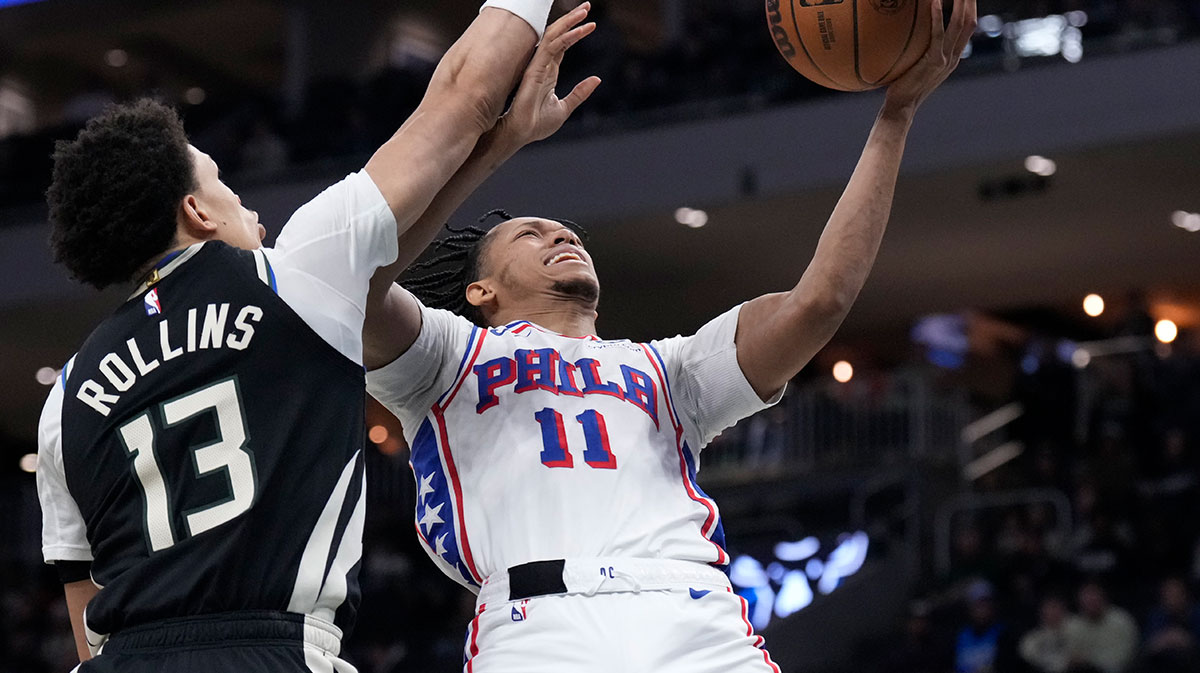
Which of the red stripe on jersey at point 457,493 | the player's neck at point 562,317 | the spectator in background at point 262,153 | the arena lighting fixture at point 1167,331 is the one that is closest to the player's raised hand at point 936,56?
the player's neck at point 562,317

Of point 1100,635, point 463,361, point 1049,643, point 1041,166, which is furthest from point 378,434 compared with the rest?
point 463,361

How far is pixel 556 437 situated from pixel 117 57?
19062mm

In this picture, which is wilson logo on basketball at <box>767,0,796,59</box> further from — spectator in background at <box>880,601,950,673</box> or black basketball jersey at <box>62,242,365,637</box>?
spectator in background at <box>880,601,950,673</box>

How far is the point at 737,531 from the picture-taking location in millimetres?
13297

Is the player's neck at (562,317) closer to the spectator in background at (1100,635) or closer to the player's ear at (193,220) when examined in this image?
the player's ear at (193,220)

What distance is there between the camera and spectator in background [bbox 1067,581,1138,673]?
9992 mm

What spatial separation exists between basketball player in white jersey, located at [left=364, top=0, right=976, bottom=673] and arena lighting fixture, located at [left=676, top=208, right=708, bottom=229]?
9.80 metres

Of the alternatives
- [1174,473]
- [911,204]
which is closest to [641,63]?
[911,204]

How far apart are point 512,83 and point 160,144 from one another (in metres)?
0.67

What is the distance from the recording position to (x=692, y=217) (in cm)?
1369

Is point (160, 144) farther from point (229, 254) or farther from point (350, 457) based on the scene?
point (350, 457)

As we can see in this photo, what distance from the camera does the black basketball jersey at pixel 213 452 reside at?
7.93 ft

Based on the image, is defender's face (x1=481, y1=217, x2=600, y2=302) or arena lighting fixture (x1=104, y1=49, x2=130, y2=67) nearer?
defender's face (x1=481, y1=217, x2=600, y2=302)

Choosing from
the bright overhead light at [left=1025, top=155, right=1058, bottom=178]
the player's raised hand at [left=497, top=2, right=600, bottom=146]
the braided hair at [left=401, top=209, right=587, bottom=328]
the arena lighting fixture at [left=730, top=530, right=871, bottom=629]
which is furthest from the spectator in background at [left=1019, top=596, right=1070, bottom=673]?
the player's raised hand at [left=497, top=2, right=600, bottom=146]
